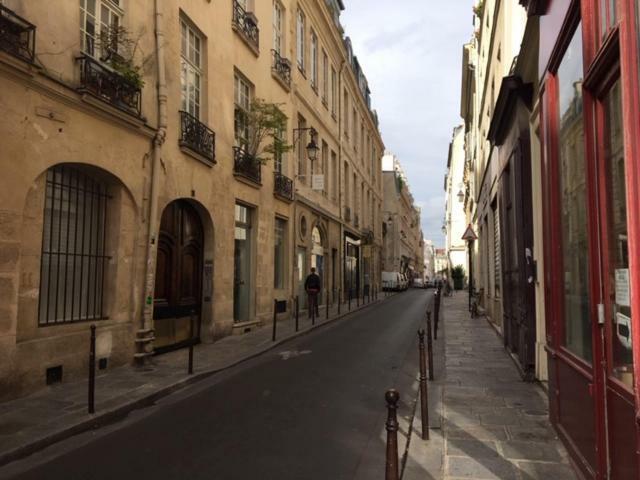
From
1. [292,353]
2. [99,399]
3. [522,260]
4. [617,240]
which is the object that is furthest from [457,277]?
[617,240]

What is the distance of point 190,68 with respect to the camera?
1175 centimetres

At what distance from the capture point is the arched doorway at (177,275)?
34.5 ft

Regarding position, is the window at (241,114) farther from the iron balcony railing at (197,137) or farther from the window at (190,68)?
the window at (190,68)

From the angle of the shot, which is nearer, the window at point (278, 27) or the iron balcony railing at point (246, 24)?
the iron balcony railing at point (246, 24)

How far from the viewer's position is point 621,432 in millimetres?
3170

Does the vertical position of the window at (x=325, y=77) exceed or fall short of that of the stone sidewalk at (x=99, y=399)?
it exceeds it

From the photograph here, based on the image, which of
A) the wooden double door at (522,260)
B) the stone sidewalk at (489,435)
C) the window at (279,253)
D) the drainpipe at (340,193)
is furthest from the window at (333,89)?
the stone sidewalk at (489,435)

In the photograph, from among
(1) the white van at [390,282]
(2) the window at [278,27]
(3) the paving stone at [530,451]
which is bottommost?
(3) the paving stone at [530,451]

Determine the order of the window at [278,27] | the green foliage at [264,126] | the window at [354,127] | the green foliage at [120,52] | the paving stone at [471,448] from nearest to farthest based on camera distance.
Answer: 1. the paving stone at [471,448]
2. the green foliage at [120,52]
3. the green foliage at [264,126]
4. the window at [278,27]
5. the window at [354,127]

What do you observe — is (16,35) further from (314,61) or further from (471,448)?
(314,61)

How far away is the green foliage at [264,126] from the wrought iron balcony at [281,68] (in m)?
2.17

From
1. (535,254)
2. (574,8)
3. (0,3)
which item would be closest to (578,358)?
(574,8)

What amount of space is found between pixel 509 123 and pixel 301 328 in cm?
782

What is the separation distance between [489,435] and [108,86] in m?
7.13
